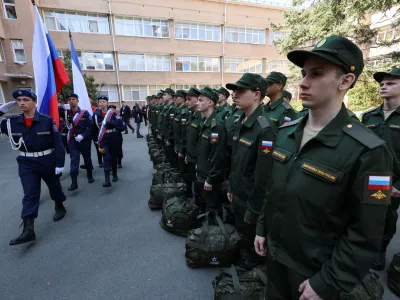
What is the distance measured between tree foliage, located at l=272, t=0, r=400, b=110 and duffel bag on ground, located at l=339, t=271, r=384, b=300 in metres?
10.7

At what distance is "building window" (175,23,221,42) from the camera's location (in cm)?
2328

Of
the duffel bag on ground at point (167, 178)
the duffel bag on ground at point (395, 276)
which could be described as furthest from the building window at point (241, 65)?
the duffel bag on ground at point (395, 276)

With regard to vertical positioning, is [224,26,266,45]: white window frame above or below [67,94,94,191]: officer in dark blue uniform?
above

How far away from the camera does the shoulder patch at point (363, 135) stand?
41.8 inches

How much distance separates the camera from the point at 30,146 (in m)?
3.34

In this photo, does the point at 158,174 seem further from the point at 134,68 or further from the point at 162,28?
the point at 162,28

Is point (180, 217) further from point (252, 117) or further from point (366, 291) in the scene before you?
point (366, 291)

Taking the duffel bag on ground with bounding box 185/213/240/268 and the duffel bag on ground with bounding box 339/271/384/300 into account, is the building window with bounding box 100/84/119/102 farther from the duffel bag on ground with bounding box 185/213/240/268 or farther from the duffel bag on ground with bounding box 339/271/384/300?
the duffel bag on ground with bounding box 339/271/384/300

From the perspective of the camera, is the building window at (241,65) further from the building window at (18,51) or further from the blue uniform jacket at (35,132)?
the blue uniform jacket at (35,132)

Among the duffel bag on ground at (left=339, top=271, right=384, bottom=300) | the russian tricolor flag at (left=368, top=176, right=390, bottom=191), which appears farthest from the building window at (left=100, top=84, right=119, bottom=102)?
the russian tricolor flag at (left=368, top=176, right=390, bottom=191)

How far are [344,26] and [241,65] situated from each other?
17.2m

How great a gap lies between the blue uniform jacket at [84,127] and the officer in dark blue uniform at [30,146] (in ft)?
5.76

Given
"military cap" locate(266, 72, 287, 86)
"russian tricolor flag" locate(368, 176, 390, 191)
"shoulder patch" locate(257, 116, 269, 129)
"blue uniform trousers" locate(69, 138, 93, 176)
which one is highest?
"military cap" locate(266, 72, 287, 86)

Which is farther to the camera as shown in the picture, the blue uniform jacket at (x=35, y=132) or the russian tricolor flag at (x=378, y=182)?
the blue uniform jacket at (x=35, y=132)
